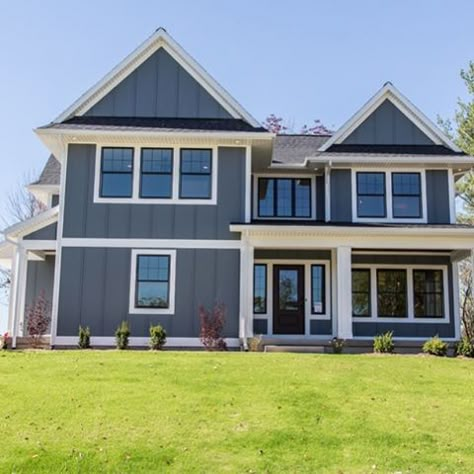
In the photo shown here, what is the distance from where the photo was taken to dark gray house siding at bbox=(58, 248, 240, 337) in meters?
16.1

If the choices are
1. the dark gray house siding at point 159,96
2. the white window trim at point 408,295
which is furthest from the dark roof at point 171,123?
the white window trim at point 408,295

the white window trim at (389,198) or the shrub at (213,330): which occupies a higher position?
the white window trim at (389,198)

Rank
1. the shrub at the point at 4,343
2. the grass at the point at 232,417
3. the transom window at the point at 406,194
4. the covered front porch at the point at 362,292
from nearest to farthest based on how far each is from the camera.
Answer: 1. the grass at the point at 232,417
2. the shrub at the point at 4,343
3. the transom window at the point at 406,194
4. the covered front porch at the point at 362,292

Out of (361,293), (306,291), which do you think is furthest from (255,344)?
(361,293)

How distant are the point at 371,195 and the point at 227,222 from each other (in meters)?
4.69

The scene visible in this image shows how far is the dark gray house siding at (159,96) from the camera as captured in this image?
691 inches

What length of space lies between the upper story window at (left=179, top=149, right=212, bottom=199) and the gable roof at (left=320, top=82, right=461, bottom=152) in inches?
153

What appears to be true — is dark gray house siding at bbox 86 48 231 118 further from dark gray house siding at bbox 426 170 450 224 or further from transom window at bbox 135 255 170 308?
dark gray house siding at bbox 426 170 450 224

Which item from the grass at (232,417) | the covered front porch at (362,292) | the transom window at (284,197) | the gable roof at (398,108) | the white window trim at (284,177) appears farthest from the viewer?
the transom window at (284,197)

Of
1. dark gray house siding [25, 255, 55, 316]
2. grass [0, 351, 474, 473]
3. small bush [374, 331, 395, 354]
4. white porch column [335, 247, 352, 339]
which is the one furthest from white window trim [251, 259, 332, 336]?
dark gray house siding [25, 255, 55, 316]

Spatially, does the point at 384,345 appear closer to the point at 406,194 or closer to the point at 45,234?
the point at 406,194

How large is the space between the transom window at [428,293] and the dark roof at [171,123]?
6.70 m

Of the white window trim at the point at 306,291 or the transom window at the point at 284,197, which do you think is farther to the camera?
the transom window at the point at 284,197

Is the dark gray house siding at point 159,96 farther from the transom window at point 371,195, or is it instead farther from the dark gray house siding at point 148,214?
the transom window at point 371,195
